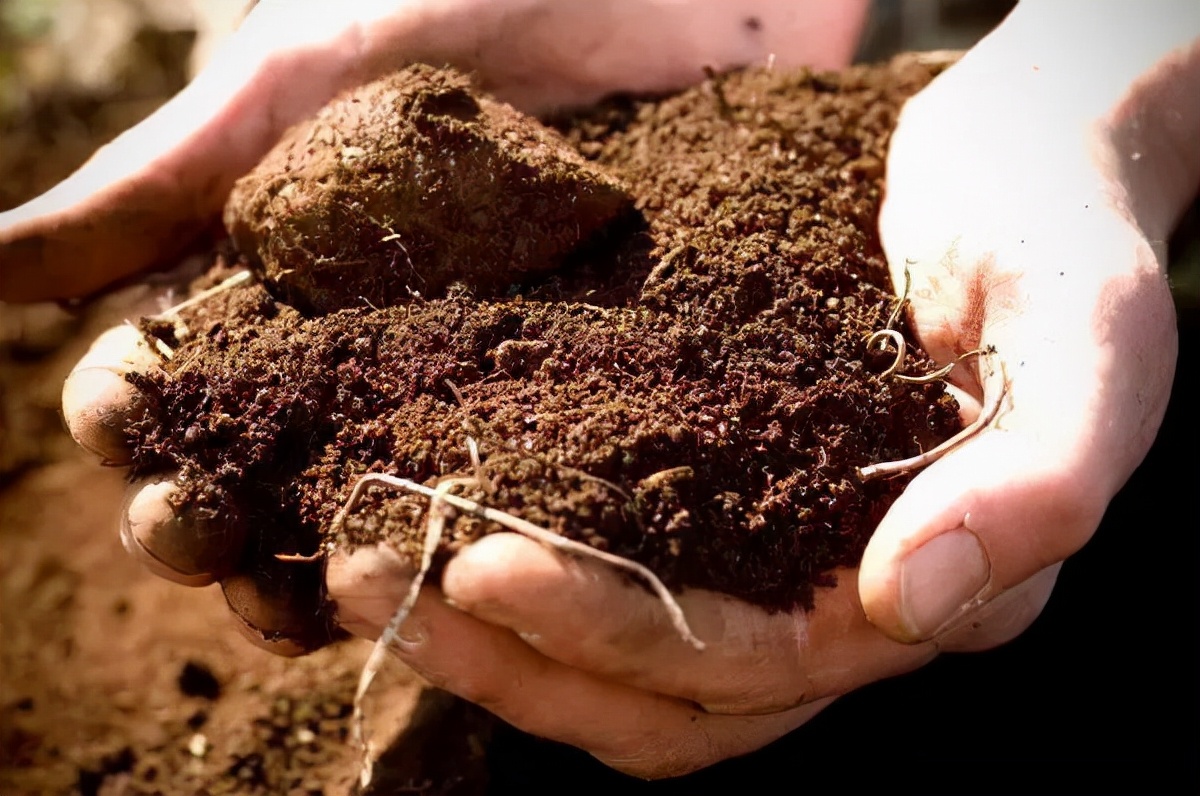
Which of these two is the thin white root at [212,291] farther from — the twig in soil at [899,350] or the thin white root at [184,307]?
the twig in soil at [899,350]

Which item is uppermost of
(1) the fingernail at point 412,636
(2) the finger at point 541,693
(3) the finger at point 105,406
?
(3) the finger at point 105,406

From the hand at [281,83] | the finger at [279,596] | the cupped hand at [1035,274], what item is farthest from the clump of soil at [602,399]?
the hand at [281,83]

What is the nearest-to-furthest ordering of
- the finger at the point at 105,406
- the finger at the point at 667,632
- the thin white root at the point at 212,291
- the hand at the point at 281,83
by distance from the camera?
the finger at the point at 667,632, the finger at the point at 105,406, the thin white root at the point at 212,291, the hand at the point at 281,83

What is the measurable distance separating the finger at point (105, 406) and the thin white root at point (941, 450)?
0.99m

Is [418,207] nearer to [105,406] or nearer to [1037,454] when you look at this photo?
[105,406]

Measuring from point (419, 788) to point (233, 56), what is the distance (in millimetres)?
1405

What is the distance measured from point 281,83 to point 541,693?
1184mm

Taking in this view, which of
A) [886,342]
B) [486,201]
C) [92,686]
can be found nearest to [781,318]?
[886,342]

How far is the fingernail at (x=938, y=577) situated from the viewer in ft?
3.29

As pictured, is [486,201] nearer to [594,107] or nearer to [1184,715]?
[594,107]

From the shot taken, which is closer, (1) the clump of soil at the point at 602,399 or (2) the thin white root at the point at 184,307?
(1) the clump of soil at the point at 602,399

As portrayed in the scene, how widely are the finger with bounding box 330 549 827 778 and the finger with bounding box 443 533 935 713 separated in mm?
66

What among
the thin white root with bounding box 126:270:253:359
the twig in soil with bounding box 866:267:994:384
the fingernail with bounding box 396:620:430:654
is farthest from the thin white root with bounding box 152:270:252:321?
the twig in soil with bounding box 866:267:994:384

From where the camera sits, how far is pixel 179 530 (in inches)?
43.8
